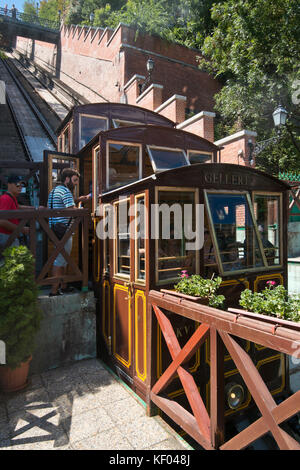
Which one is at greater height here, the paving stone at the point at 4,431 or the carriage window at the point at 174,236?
the carriage window at the point at 174,236

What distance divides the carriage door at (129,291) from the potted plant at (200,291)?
58 cm

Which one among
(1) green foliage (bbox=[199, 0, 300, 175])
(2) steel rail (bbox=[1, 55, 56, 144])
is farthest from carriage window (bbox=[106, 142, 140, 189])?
(1) green foliage (bbox=[199, 0, 300, 175])

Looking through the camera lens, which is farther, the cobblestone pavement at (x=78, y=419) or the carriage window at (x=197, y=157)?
the carriage window at (x=197, y=157)

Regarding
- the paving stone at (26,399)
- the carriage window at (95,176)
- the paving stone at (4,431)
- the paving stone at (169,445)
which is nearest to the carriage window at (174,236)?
the carriage window at (95,176)

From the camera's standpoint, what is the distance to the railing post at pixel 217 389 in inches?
111

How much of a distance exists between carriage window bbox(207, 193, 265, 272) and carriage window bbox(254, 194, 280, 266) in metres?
0.25

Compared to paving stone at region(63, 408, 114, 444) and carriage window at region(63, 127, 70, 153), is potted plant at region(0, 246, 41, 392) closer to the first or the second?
paving stone at region(63, 408, 114, 444)

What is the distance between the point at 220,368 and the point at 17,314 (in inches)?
109

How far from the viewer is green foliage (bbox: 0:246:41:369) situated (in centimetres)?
401

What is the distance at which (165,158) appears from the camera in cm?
666

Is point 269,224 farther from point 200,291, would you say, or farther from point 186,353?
point 186,353

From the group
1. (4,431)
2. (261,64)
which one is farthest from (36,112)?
(4,431)

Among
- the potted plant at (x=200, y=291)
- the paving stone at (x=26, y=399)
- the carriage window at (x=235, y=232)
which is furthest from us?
the carriage window at (x=235, y=232)

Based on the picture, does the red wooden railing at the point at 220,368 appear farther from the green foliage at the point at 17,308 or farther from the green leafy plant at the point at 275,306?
the green foliage at the point at 17,308
